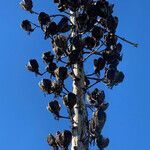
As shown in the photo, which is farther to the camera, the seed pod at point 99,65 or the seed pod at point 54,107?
the seed pod at point 99,65

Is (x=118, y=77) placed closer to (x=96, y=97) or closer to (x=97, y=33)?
(x=96, y=97)

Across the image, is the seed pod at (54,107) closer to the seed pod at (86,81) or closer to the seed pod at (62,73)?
the seed pod at (62,73)

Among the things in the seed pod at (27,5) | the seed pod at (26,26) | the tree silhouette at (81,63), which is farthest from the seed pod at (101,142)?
the seed pod at (27,5)

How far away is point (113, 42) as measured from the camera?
13000 millimetres

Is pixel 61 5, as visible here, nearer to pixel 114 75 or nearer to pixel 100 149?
pixel 114 75

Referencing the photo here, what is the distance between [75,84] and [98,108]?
0.85m

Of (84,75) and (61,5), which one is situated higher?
(61,5)

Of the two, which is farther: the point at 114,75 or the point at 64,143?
the point at 114,75

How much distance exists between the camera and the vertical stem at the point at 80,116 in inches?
462

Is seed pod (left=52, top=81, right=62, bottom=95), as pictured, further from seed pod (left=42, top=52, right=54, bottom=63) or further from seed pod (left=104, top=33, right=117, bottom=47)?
seed pod (left=104, top=33, right=117, bottom=47)

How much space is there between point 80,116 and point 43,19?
107 inches

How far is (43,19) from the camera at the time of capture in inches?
520

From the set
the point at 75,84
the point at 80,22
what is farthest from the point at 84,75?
the point at 80,22

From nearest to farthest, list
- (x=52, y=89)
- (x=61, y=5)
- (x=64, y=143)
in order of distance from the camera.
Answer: (x=64, y=143), (x=52, y=89), (x=61, y=5)
